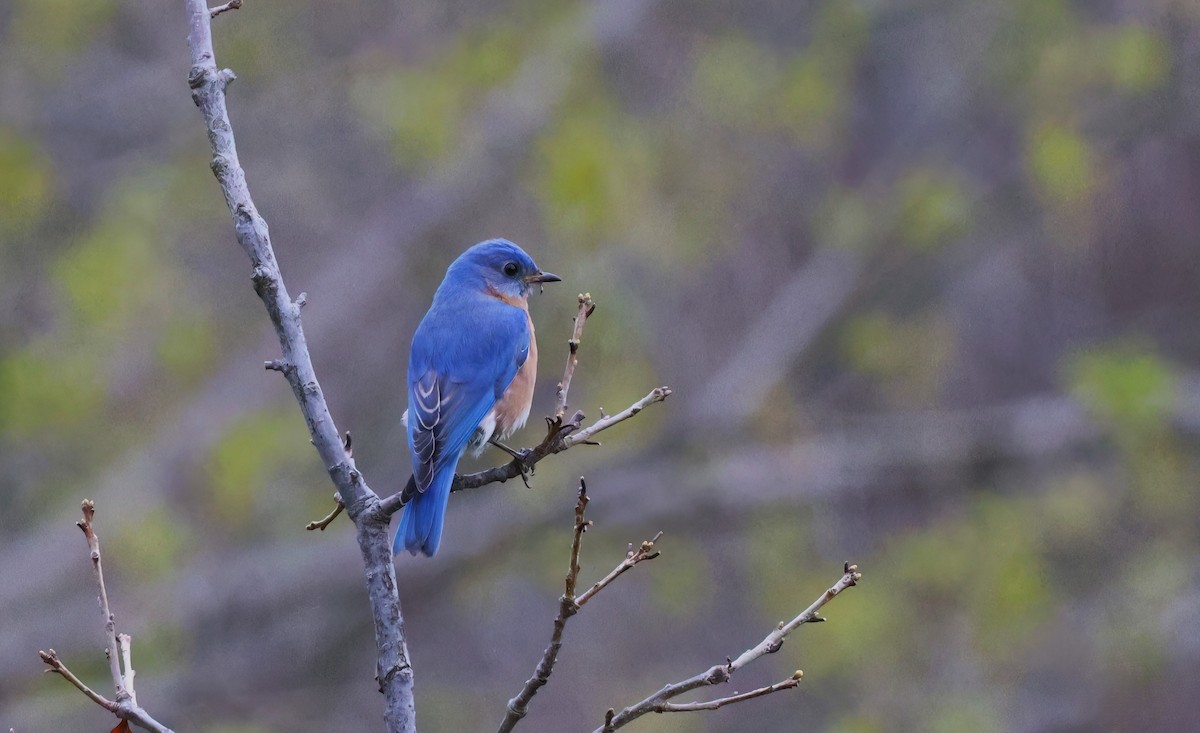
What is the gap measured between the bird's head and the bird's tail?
5.62 feet

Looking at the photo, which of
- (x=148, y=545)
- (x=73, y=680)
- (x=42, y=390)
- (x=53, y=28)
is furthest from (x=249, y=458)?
(x=73, y=680)

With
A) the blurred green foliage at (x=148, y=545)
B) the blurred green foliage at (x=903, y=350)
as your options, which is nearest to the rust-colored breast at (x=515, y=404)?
the blurred green foliage at (x=148, y=545)

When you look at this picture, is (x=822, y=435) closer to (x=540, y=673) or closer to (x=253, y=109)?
(x=253, y=109)

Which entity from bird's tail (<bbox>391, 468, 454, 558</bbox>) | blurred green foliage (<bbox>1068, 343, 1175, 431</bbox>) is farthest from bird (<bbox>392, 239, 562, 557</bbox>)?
blurred green foliage (<bbox>1068, 343, 1175, 431</bbox>)

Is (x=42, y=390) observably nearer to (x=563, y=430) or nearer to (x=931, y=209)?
(x=931, y=209)

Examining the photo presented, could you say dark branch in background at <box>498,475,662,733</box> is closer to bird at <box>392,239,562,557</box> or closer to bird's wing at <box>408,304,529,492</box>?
bird at <box>392,239,562,557</box>

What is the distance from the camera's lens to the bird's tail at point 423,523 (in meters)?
3.28

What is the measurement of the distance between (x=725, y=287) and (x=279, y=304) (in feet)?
23.0

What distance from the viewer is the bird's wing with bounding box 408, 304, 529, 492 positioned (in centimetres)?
364

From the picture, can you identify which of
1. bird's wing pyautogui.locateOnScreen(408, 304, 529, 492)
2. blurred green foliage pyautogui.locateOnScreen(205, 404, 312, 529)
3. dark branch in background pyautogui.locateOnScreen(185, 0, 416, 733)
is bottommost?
dark branch in background pyautogui.locateOnScreen(185, 0, 416, 733)

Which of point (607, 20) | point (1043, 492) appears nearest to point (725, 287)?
point (607, 20)

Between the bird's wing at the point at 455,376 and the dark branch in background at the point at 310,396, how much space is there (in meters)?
0.77

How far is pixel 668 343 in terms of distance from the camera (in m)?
9.27

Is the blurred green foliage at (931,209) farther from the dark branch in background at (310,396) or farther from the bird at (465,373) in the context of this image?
the dark branch in background at (310,396)
